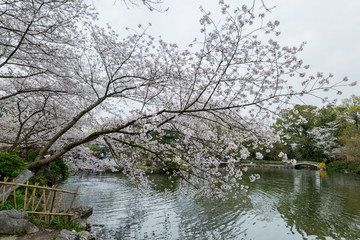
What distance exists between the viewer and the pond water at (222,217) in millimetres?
6613

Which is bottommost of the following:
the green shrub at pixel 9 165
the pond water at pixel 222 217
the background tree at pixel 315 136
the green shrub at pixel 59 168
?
the pond water at pixel 222 217

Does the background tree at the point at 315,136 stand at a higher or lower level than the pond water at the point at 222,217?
higher

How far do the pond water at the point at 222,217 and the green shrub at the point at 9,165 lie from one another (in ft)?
10.2

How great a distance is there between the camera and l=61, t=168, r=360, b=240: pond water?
661 cm

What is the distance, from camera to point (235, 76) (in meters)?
4.41

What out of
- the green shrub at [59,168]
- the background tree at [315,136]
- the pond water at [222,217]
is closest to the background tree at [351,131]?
the background tree at [315,136]

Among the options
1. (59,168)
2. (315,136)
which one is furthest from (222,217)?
(315,136)

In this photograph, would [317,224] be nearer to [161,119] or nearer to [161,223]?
[161,223]

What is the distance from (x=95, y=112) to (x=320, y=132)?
35.8 m

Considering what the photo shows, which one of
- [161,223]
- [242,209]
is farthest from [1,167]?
[242,209]

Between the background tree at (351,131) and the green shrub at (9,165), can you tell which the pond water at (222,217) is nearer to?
the green shrub at (9,165)

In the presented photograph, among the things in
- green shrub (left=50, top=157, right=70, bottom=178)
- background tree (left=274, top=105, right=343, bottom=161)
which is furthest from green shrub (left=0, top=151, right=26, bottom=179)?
background tree (left=274, top=105, right=343, bottom=161)

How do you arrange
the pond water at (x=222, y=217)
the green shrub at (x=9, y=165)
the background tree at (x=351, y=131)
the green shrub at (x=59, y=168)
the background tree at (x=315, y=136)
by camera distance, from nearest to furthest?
the pond water at (x=222, y=217)
the green shrub at (x=9, y=165)
the green shrub at (x=59, y=168)
the background tree at (x=351, y=131)
the background tree at (x=315, y=136)

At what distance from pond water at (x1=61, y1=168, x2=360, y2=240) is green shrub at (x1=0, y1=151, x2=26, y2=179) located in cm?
310
